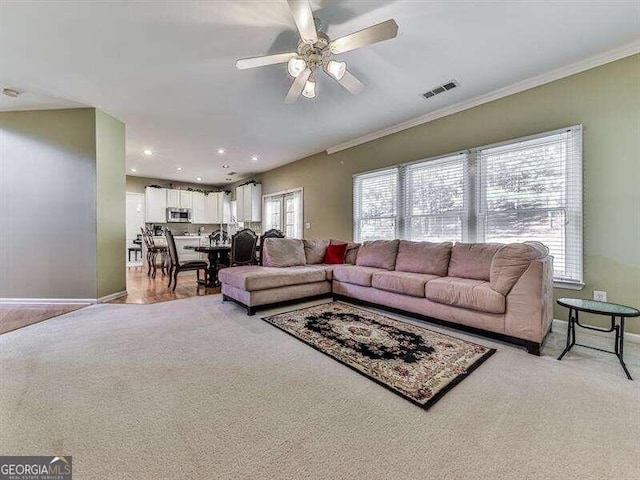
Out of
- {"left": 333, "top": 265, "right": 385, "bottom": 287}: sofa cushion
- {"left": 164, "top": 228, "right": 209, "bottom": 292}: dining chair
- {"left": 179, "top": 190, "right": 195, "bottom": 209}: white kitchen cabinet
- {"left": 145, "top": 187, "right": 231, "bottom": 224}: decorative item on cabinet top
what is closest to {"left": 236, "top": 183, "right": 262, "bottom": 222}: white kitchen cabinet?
{"left": 145, "top": 187, "right": 231, "bottom": 224}: decorative item on cabinet top

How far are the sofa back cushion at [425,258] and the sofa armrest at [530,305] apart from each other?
97 cm

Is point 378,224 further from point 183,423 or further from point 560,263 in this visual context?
point 183,423

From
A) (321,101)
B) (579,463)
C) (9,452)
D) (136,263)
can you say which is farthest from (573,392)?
(136,263)

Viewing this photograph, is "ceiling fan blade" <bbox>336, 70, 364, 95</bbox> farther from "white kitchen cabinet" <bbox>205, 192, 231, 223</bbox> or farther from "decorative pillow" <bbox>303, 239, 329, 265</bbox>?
"white kitchen cabinet" <bbox>205, 192, 231, 223</bbox>

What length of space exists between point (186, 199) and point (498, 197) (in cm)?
868

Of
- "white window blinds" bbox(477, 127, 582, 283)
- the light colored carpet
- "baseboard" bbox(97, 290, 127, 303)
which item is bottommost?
the light colored carpet

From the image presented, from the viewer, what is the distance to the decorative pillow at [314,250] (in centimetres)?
460

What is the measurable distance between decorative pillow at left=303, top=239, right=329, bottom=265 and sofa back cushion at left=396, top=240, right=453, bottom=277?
4.55 ft

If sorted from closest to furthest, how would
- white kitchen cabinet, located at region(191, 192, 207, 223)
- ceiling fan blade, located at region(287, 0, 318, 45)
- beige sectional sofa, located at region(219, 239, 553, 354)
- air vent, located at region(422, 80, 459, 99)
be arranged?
ceiling fan blade, located at region(287, 0, 318, 45)
beige sectional sofa, located at region(219, 239, 553, 354)
air vent, located at region(422, 80, 459, 99)
white kitchen cabinet, located at region(191, 192, 207, 223)

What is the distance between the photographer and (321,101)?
3664 mm

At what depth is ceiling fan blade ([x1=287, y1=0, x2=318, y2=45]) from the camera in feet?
5.69

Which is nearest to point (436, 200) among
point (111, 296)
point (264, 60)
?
point (264, 60)

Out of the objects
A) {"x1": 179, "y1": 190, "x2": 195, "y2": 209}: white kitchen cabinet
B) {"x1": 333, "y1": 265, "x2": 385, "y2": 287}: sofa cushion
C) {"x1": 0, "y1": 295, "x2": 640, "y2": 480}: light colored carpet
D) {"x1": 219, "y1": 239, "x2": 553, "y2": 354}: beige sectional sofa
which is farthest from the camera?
{"x1": 179, "y1": 190, "x2": 195, "y2": 209}: white kitchen cabinet

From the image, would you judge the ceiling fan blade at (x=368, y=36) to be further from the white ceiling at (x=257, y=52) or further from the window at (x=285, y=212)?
the window at (x=285, y=212)
